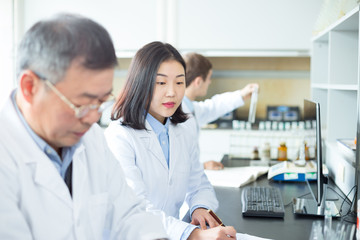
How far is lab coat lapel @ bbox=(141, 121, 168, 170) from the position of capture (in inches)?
67.2

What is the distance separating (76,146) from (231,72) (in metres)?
3.34

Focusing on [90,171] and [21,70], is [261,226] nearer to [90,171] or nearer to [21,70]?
[90,171]

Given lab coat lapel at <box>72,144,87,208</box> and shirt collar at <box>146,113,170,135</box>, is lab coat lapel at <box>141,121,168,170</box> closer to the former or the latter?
shirt collar at <box>146,113,170,135</box>

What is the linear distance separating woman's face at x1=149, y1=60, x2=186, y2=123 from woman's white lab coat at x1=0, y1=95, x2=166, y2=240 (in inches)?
16.8

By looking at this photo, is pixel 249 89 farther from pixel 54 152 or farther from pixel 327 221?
pixel 54 152

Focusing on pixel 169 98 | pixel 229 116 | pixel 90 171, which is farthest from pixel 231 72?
pixel 90 171

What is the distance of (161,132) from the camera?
1798mm

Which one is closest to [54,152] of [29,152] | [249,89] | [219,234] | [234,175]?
[29,152]

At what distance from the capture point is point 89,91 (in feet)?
3.16

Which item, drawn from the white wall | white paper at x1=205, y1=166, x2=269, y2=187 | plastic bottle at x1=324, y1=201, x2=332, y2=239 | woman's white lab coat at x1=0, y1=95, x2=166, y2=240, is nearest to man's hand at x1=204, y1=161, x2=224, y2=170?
white paper at x1=205, y1=166, x2=269, y2=187

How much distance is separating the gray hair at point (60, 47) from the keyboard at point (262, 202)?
42.5 inches

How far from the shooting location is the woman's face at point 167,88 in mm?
1665

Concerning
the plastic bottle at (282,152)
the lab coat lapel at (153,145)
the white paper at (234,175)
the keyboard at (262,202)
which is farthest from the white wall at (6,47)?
the keyboard at (262,202)

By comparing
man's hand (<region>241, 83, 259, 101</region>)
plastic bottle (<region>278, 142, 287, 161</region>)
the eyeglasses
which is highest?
man's hand (<region>241, 83, 259, 101</region>)
